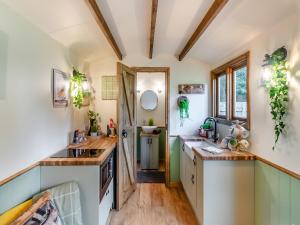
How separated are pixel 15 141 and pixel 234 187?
2.25 metres

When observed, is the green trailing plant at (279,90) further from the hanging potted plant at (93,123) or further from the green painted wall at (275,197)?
the hanging potted plant at (93,123)

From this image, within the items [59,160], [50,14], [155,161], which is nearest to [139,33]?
[50,14]

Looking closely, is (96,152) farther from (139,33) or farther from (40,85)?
(139,33)

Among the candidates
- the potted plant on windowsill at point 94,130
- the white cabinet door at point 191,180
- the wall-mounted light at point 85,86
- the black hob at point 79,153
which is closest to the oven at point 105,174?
the black hob at point 79,153

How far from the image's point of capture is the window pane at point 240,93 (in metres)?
2.86

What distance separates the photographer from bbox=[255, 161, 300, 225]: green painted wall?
1.76m

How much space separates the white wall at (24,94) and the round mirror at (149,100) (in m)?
3.31

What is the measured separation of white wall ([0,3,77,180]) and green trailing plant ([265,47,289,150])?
2.24 metres

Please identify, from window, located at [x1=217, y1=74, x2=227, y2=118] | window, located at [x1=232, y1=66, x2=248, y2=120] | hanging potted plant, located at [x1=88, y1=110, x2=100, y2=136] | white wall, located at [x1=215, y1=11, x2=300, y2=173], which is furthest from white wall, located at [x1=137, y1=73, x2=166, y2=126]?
white wall, located at [x1=215, y1=11, x2=300, y2=173]

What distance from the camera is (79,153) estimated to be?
8.27 feet

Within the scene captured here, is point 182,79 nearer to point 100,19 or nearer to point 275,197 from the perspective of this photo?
point 100,19

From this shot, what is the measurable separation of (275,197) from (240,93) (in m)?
1.45

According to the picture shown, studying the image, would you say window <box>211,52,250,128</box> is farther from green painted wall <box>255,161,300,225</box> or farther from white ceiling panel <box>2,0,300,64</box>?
green painted wall <box>255,161,300,225</box>

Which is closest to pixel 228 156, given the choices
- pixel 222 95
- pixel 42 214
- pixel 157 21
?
pixel 222 95
